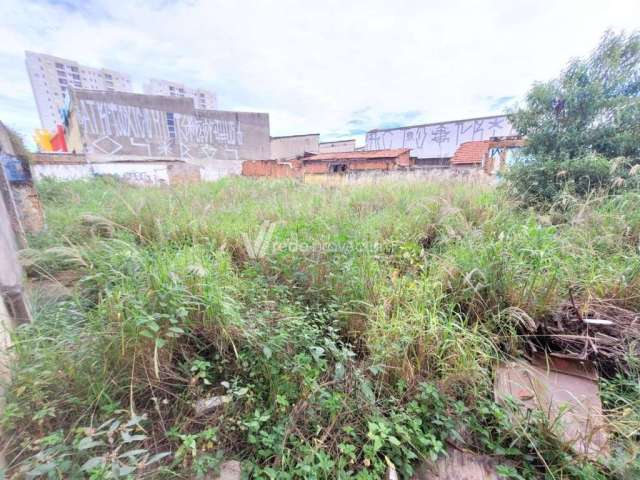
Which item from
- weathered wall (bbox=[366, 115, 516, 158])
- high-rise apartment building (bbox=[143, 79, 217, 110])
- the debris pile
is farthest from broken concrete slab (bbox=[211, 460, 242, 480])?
high-rise apartment building (bbox=[143, 79, 217, 110])

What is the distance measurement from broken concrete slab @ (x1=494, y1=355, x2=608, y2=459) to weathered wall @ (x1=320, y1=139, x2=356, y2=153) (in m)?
27.0

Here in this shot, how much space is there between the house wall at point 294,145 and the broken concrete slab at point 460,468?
25.2m

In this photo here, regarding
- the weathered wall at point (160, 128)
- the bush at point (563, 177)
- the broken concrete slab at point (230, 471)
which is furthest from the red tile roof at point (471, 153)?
the broken concrete slab at point (230, 471)

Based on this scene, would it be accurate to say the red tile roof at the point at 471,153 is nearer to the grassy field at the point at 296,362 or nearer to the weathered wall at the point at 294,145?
the grassy field at the point at 296,362

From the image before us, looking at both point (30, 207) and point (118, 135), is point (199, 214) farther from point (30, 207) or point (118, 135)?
point (118, 135)

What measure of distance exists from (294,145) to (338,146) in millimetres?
5285

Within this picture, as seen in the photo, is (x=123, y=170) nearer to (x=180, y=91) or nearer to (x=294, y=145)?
(x=294, y=145)

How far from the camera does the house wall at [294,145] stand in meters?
24.7

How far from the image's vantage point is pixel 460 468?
1.15 m

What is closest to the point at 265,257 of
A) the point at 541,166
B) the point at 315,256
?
the point at 315,256

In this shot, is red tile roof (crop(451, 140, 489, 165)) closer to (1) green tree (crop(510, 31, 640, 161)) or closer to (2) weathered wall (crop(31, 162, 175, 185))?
(1) green tree (crop(510, 31, 640, 161))

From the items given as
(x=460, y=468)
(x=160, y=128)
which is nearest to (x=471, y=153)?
(x=460, y=468)

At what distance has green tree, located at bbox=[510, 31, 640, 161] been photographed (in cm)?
374

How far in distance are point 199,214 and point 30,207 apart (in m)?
1.73
